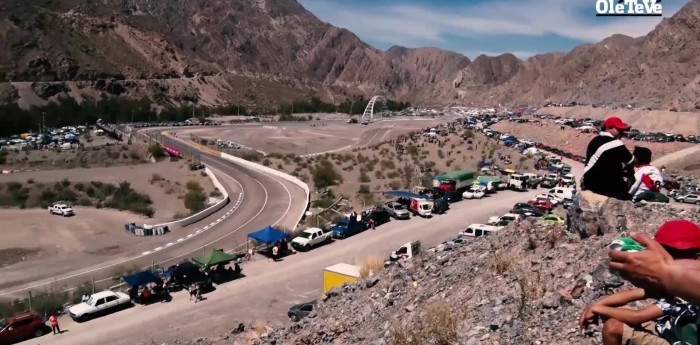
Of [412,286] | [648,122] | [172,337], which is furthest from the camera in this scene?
[648,122]

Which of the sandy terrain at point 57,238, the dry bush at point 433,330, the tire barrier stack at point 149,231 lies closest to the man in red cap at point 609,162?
the dry bush at point 433,330

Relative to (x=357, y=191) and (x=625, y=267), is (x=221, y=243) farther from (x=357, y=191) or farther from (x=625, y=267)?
(x=625, y=267)

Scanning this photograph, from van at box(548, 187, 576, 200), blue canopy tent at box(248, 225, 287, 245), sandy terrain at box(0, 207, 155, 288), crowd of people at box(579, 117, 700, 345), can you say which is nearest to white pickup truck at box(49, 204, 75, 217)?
sandy terrain at box(0, 207, 155, 288)

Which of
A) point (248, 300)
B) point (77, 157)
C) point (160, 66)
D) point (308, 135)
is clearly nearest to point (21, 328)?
point (248, 300)

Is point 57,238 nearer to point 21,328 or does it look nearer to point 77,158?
point 21,328

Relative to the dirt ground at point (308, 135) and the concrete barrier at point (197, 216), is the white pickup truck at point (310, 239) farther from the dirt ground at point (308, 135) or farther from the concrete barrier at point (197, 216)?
the dirt ground at point (308, 135)

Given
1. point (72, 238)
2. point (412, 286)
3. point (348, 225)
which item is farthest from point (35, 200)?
point (412, 286)

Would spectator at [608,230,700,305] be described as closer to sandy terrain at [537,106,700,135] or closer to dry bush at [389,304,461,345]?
dry bush at [389,304,461,345]
